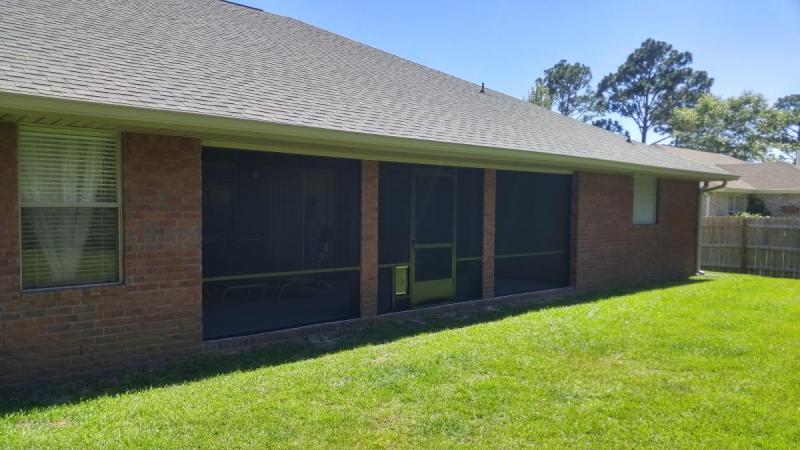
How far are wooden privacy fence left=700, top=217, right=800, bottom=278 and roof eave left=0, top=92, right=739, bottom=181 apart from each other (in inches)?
316

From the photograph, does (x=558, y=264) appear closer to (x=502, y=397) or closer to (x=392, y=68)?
(x=392, y=68)

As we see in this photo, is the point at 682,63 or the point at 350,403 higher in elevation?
the point at 682,63

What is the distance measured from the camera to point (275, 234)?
38.5ft

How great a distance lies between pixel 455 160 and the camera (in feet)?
29.5

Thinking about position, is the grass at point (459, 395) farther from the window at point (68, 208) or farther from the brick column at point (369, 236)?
the window at point (68, 208)

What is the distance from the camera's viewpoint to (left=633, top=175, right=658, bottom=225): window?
42.1ft

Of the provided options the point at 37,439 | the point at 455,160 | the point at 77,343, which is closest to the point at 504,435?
the point at 37,439

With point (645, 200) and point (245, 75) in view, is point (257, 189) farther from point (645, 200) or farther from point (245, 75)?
point (645, 200)

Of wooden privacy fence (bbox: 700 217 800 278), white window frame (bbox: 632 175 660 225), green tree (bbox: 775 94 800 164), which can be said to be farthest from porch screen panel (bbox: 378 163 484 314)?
green tree (bbox: 775 94 800 164)

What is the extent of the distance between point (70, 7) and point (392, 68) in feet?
19.1

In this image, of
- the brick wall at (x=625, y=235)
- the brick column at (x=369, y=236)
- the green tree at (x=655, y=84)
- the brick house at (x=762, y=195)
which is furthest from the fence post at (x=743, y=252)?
the green tree at (x=655, y=84)

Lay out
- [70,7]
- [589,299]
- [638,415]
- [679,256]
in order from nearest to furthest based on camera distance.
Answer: [638,415]
[70,7]
[589,299]
[679,256]

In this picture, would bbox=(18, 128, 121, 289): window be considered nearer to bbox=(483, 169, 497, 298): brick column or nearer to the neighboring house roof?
bbox=(483, 169, 497, 298): brick column

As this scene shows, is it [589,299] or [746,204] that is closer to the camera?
[589,299]
